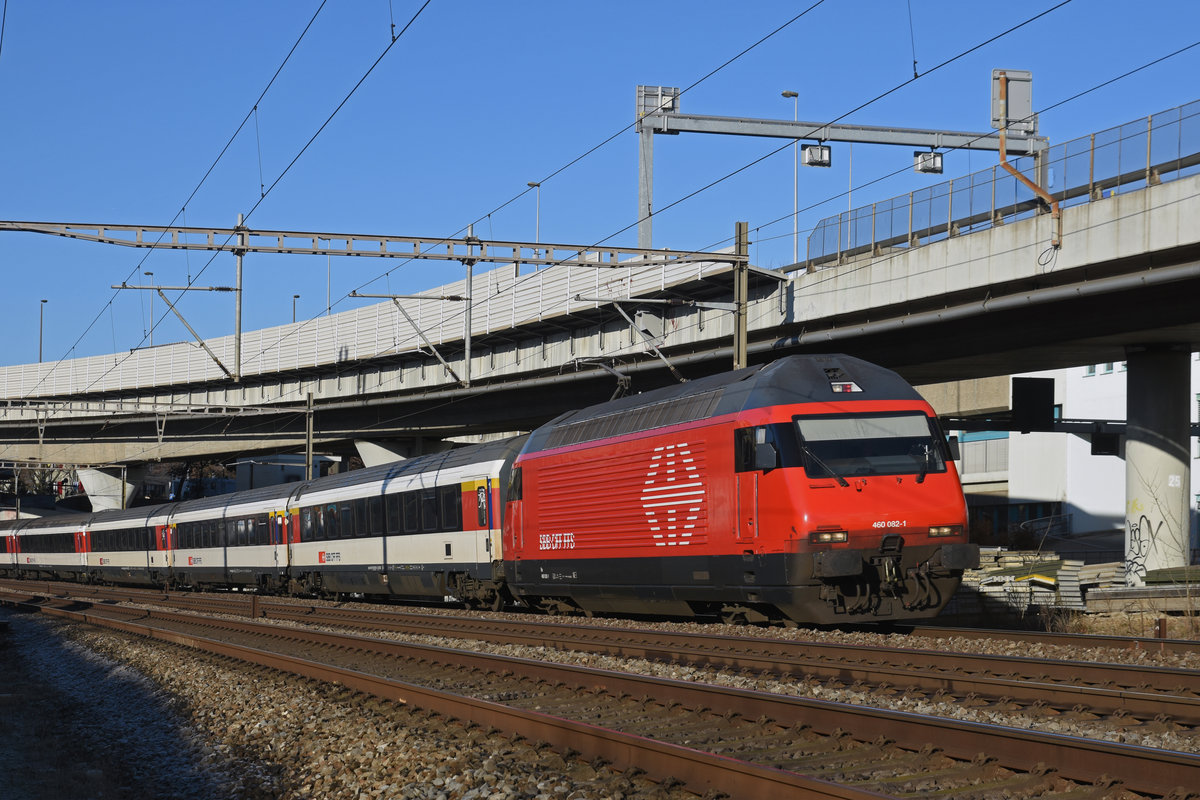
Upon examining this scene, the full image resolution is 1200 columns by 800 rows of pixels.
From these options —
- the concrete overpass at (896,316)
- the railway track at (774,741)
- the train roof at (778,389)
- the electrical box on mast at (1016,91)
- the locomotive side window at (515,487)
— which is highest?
the electrical box on mast at (1016,91)

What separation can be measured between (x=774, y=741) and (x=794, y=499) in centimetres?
673

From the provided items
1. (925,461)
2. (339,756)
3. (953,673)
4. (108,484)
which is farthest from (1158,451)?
(108,484)

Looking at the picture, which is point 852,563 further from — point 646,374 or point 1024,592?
point 646,374

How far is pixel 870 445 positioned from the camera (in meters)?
15.9

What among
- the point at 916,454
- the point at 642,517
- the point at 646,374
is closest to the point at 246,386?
the point at 646,374

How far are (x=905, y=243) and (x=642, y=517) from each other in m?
11.9

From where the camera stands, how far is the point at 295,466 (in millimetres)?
96500

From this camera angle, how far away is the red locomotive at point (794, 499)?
50.3 ft

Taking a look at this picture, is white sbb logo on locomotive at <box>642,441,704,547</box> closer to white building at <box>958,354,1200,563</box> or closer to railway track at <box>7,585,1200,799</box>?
railway track at <box>7,585,1200,799</box>

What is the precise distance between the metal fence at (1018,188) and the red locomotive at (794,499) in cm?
866

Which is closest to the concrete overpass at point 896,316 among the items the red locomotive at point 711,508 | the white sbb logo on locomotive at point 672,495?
the red locomotive at point 711,508

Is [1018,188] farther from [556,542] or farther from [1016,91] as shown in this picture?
[556,542]

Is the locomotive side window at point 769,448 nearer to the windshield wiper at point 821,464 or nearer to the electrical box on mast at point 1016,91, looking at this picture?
the windshield wiper at point 821,464

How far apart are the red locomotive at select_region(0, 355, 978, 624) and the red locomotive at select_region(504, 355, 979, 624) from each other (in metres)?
0.02
